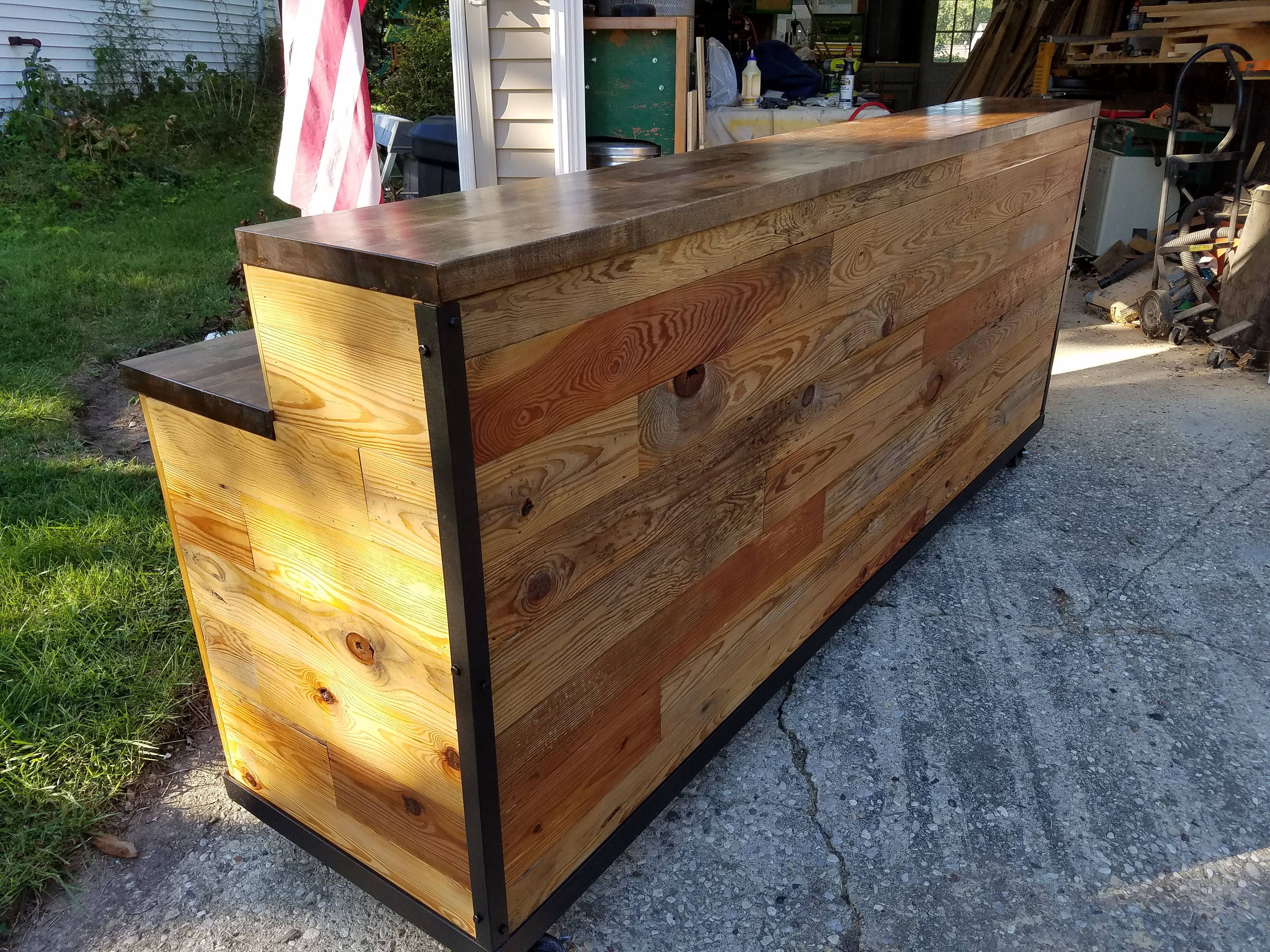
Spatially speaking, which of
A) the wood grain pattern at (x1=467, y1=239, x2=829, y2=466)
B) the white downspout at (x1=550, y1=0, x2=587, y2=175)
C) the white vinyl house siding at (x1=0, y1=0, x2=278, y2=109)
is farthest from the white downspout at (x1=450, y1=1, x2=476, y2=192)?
the white vinyl house siding at (x1=0, y1=0, x2=278, y2=109)

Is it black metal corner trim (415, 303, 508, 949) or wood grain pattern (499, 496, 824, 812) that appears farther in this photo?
wood grain pattern (499, 496, 824, 812)

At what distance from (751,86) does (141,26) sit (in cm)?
800

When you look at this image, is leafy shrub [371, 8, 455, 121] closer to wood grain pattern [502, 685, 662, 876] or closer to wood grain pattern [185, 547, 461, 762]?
wood grain pattern [185, 547, 461, 762]

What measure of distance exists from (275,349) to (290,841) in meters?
1.02

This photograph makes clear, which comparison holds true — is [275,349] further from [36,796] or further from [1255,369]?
[1255,369]

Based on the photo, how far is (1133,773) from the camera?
2.02 metres

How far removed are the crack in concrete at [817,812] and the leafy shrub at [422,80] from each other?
325 inches

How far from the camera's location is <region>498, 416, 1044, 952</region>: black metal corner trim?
1509 millimetres

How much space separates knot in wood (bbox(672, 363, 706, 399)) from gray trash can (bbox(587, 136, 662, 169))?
8.17 ft

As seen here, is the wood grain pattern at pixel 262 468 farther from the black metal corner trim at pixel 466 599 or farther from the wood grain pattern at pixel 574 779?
the wood grain pattern at pixel 574 779

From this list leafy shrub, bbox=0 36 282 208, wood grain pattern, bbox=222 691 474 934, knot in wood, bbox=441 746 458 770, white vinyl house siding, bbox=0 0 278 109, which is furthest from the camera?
white vinyl house siding, bbox=0 0 278 109

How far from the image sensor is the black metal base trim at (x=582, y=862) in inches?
57.9

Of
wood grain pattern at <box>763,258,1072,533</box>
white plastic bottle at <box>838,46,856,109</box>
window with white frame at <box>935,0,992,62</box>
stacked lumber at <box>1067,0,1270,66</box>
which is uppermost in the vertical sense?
window with white frame at <box>935,0,992,62</box>

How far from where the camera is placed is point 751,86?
538cm
